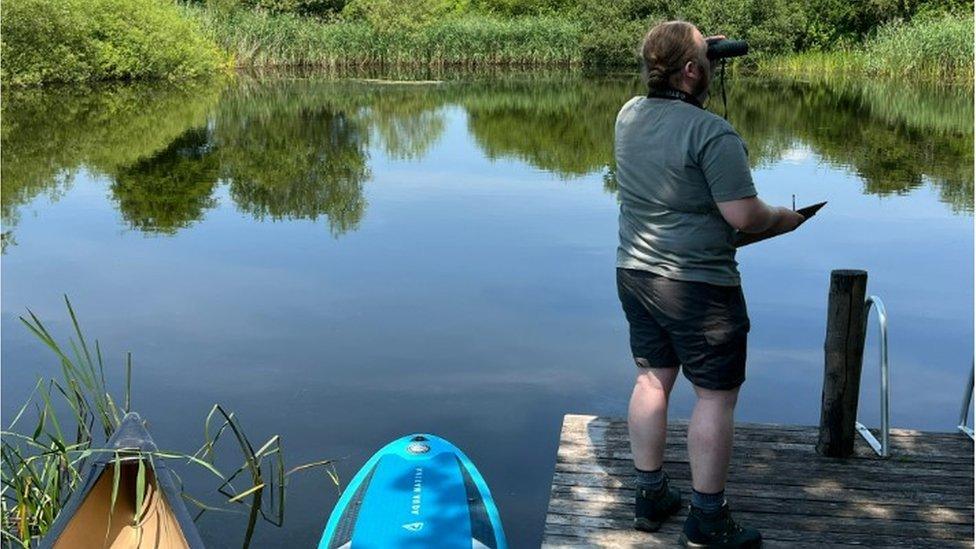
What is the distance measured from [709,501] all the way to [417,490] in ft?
3.42

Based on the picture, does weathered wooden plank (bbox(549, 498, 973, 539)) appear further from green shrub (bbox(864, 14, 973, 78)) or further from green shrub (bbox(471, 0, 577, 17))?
green shrub (bbox(471, 0, 577, 17))

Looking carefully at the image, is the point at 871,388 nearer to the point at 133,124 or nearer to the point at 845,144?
the point at 845,144

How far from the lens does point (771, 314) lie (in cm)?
850

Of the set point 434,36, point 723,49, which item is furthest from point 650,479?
point 434,36

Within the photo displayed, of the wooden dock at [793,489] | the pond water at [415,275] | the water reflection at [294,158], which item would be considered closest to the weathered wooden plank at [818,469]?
the wooden dock at [793,489]

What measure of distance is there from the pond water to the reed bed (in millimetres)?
17882

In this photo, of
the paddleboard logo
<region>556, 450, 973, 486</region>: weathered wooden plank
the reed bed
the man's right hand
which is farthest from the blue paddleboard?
the reed bed

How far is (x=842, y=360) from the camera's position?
4645 mm

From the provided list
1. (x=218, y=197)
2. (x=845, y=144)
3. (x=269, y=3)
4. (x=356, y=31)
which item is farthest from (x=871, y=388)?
(x=269, y=3)

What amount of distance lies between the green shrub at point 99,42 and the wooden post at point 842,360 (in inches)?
1014

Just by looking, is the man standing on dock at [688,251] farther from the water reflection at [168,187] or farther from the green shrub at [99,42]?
the green shrub at [99,42]

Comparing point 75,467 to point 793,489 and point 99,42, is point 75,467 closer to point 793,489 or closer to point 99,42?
point 793,489

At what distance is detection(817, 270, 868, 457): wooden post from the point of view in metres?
4.56

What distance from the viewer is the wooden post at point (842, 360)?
4.56 metres
